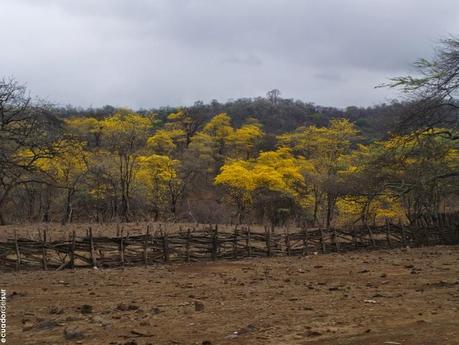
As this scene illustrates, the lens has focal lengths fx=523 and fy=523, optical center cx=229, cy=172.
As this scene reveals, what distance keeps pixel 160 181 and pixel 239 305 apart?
111ft

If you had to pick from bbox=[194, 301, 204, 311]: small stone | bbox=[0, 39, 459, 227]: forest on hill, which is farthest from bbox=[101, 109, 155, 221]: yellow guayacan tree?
bbox=[194, 301, 204, 311]: small stone

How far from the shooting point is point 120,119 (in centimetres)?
4109

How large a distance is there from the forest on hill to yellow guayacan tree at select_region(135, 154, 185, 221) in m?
0.10

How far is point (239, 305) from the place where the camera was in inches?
373

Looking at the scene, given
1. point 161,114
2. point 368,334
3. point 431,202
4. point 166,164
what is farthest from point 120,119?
point 161,114

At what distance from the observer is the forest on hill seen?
53.3ft

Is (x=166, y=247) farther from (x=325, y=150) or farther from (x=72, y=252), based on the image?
(x=325, y=150)

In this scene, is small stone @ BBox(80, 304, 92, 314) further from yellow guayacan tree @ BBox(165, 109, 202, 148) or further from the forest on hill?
yellow guayacan tree @ BBox(165, 109, 202, 148)

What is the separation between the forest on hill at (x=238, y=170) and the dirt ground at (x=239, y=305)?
461cm

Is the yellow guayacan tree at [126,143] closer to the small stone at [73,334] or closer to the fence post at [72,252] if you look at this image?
the fence post at [72,252]

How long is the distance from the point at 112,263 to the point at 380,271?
760 centimetres

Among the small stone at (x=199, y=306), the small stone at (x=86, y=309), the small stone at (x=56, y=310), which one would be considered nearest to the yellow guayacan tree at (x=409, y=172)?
the small stone at (x=199, y=306)

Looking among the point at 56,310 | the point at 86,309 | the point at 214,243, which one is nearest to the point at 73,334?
the point at 86,309

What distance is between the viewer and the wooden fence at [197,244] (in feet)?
47.8
